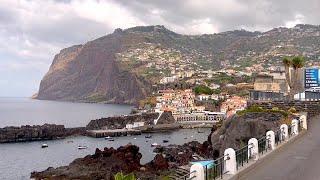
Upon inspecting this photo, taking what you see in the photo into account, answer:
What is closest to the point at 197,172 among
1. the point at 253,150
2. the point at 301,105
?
the point at 253,150

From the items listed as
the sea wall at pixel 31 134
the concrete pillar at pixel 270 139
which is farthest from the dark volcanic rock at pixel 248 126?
the sea wall at pixel 31 134

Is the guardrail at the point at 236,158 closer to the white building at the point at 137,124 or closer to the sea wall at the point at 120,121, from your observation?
the white building at the point at 137,124

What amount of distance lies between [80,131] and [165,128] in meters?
24.5

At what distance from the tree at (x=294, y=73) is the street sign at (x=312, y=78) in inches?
33.1

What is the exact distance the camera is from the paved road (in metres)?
13.4

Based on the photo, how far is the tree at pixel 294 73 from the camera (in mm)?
40031

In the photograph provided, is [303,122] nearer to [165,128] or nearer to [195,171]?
[195,171]

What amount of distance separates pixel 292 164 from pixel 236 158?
2.54 meters

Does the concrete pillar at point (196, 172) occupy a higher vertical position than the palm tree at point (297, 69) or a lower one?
lower

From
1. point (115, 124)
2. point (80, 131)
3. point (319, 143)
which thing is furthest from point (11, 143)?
point (319, 143)

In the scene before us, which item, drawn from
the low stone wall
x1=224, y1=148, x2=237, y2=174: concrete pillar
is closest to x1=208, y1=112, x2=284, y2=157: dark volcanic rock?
the low stone wall

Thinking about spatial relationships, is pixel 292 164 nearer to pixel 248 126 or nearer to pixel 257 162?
pixel 257 162

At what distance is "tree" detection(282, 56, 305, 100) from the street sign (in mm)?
840

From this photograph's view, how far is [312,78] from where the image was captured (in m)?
44.2
